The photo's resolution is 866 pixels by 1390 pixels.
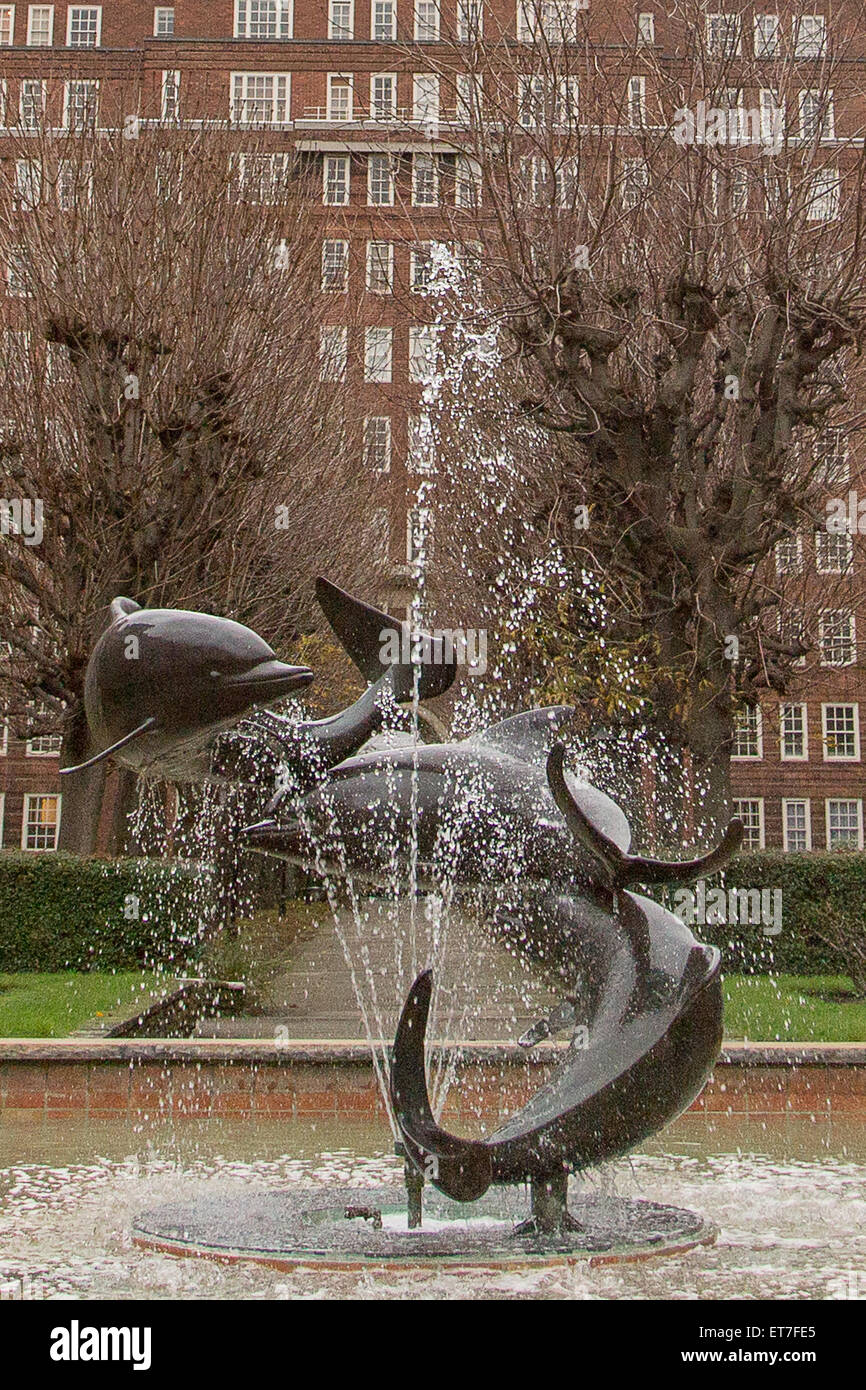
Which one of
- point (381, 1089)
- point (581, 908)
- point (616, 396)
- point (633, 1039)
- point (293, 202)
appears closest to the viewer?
point (633, 1039)

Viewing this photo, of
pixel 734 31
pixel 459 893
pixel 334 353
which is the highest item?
pixel 734 31

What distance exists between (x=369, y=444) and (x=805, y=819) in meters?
26.7

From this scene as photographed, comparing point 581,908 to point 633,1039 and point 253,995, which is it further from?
point 253,995

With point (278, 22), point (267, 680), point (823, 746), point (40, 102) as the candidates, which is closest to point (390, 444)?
point (40, 102)

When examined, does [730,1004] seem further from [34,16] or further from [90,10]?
[34,16]

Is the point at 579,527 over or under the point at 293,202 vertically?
under

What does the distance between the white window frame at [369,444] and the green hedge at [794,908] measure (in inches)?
534

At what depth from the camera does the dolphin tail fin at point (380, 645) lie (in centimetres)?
781

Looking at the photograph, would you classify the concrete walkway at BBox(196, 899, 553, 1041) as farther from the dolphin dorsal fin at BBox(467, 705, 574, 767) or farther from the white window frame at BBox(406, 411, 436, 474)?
the white window frame at BBox(406, 411, 436, 474)

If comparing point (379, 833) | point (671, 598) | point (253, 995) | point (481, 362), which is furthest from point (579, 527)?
point (379, 833)

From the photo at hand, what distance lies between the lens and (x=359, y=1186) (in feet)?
27.1

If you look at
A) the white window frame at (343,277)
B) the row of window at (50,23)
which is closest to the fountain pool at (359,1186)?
the white window frame at (343,277)
